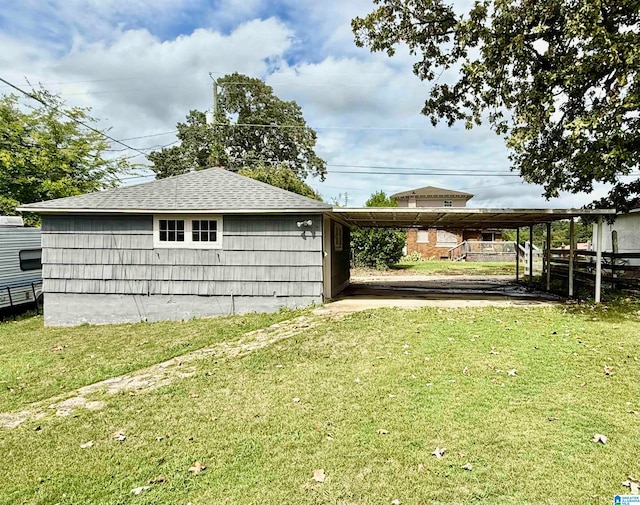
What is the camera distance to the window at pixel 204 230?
9.49m

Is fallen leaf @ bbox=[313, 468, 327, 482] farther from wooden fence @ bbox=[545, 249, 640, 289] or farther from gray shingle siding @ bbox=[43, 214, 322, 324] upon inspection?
wooden fence @ bbox=[545, 249, 640, 289]

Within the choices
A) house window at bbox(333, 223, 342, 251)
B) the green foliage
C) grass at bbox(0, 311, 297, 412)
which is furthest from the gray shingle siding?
the green foliage

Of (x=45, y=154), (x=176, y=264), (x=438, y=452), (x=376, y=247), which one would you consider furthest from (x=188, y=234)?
(x=376, y=247)

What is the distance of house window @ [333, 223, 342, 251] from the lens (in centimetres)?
1223

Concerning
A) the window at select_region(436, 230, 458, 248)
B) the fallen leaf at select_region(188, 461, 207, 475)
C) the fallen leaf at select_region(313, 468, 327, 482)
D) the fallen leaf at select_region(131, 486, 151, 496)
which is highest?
the window at select_region(436, 230, 458, 248)

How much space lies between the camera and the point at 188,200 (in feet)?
31.3

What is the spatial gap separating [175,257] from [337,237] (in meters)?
5.25

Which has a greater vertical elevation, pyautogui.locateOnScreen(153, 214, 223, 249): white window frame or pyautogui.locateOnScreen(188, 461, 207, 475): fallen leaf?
pyautogui.locateOnScreen(153, 214, 223, 249): white window frame

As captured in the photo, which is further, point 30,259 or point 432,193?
point 432,193

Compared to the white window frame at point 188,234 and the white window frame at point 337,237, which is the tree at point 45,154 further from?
the white window frame at point 337,237

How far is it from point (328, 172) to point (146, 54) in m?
20.4

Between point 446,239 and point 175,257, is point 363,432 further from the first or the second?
point 446,239

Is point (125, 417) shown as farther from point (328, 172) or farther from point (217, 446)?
point (328, 172)

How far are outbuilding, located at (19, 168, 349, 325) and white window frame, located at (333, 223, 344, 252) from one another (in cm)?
272
